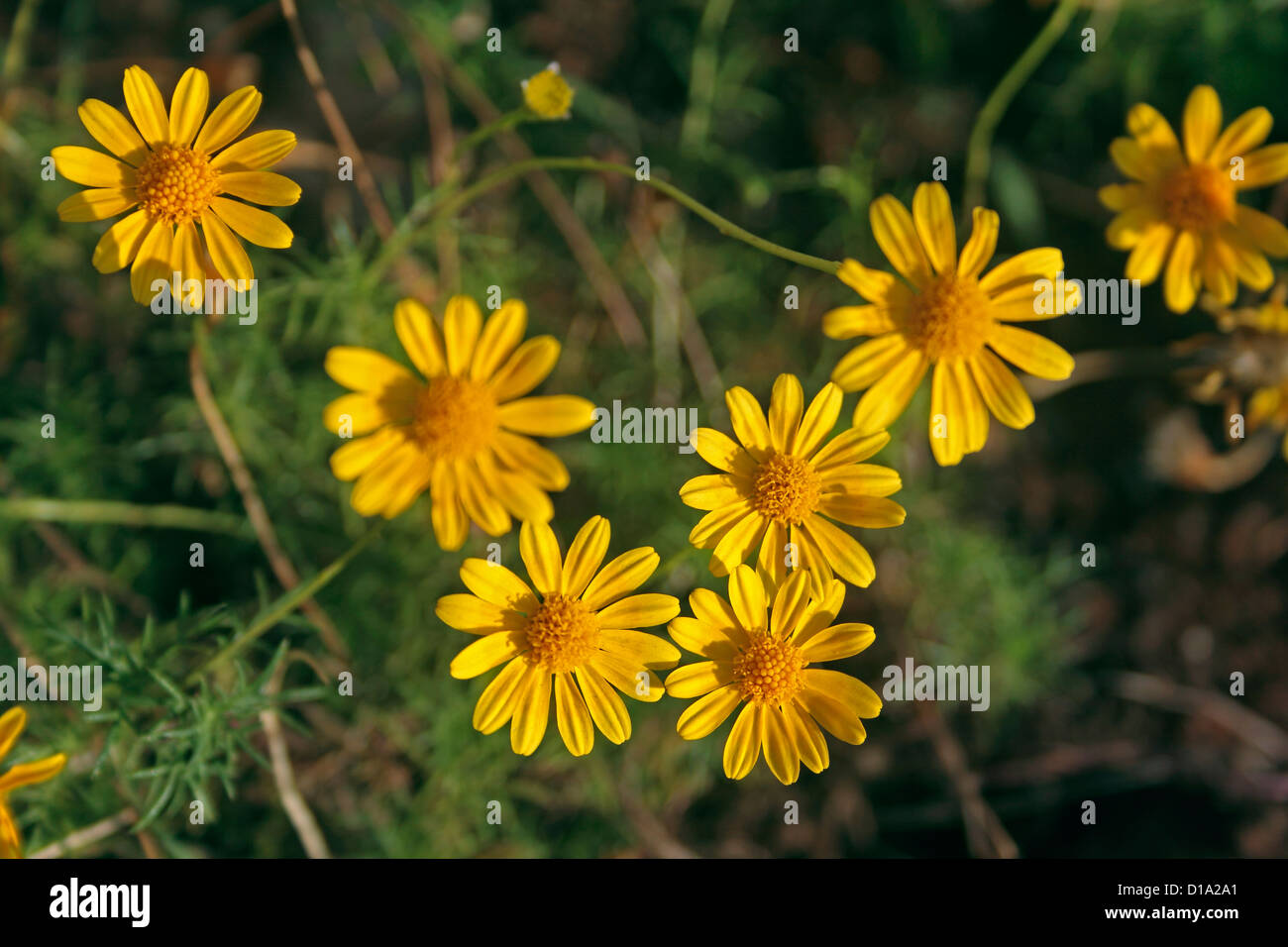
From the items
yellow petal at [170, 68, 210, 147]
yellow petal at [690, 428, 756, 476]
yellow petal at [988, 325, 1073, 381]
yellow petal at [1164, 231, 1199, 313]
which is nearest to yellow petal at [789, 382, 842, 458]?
yellow petal at [690, 428, 756, 476]

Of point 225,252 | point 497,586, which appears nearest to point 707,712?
point 497,586

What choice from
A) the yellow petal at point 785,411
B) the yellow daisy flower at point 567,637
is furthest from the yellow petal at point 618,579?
the yellow petal at point 785,411

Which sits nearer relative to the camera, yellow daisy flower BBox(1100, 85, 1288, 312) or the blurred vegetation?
yellow daisy flower BBox(1100, 85, 1288, 312)

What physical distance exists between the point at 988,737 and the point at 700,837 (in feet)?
3.88

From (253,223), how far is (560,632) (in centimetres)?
126

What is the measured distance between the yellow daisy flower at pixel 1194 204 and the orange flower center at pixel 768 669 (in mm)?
1508

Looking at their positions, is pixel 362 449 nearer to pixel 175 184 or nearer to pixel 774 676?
pixel 175 184

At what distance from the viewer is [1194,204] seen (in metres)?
2.63

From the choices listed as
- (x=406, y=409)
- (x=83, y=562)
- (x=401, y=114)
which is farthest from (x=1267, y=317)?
(x=83, y=562)

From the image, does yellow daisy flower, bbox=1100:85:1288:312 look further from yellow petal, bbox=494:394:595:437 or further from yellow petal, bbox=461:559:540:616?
yellow petal, bbox=461:559:540:616

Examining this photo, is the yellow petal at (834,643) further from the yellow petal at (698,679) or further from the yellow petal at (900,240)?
the yellow petal at (900,240)

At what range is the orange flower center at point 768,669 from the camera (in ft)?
7.56

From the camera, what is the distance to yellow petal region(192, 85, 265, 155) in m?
2.20

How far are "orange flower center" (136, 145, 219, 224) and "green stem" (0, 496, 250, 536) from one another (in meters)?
0.97
